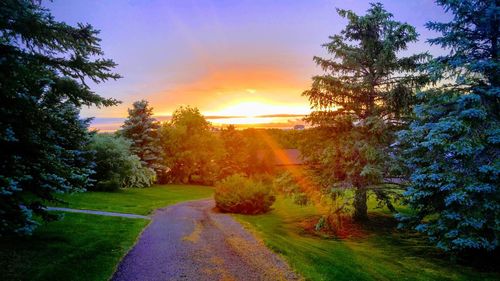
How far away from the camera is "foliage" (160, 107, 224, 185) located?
5991 centimetres

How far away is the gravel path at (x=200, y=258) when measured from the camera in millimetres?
10750

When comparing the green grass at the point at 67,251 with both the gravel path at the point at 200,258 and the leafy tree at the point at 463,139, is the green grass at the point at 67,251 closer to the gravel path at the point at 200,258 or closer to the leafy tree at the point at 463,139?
the gravel path at the point at 200,258

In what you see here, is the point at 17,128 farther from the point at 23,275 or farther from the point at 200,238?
the point at 200,238

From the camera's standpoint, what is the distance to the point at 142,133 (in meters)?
51.7

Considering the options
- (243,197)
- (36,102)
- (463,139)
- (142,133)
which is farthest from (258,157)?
(36,102)

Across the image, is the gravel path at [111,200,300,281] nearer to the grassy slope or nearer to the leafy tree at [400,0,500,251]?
the grassy slope

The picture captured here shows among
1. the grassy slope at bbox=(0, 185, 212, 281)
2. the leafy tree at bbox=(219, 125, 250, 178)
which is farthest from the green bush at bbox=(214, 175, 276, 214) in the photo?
the leafy tree at bbox=(219, 125, 250, 178)

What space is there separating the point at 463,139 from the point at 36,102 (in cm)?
1447

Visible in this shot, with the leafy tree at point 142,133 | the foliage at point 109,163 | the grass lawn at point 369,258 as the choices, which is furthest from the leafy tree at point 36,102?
the leafy tree at point 142,133

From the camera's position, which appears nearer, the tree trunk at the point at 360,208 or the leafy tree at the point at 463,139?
the leafy tree at the point at 463,139

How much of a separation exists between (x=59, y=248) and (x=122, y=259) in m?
2.31

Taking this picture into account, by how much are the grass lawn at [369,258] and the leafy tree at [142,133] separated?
1379 inches

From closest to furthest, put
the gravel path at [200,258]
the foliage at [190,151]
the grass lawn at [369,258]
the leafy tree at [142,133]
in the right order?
the gravel path at [200,258] → the grass lawn at [369,258] → the leafy tree at [142,133] → the foliage at [190,151]

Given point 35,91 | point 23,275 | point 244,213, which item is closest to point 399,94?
point 244,213
